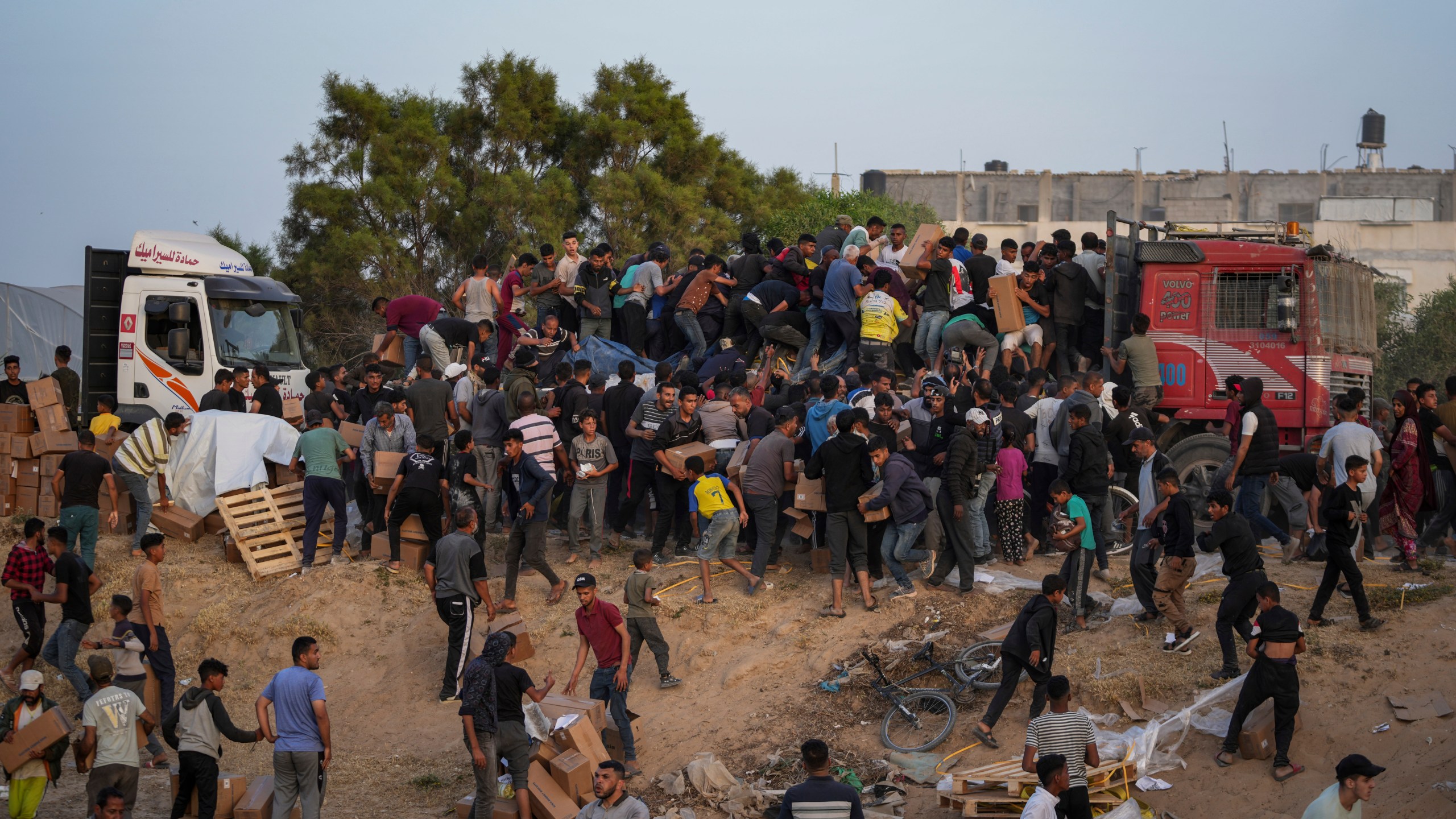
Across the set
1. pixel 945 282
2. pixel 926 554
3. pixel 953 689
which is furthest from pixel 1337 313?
pixel 953 689

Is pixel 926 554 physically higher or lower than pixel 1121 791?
higher

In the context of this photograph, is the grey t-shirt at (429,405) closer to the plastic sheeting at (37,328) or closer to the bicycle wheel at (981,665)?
the bicycle wheel at (981,665)

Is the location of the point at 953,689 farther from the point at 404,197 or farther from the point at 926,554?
the point at 404,197

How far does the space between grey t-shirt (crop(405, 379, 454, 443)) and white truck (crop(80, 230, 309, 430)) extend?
3518 mm

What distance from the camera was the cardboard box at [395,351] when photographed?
16453 mm

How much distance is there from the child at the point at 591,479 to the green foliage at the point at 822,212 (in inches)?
770

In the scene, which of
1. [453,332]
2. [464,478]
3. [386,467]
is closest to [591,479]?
[464,478]

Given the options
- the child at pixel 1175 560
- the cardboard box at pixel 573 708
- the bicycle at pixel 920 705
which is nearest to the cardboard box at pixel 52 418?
the cardboard box at pixel 573 708

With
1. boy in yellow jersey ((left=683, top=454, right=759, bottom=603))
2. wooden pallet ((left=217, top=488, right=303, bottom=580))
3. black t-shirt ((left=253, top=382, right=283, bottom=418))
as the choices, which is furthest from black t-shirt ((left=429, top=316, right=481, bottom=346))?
boy in yellow jersey ((left=683, top=454, right=759, bottom=603))

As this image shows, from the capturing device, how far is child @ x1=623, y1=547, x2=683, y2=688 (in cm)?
1014

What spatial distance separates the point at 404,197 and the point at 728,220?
8542mm

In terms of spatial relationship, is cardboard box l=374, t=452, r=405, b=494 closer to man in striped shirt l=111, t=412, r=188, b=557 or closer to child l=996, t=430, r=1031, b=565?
man in striped shirt l=111, t=412, r=188, b=557

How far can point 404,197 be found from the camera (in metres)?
29.7

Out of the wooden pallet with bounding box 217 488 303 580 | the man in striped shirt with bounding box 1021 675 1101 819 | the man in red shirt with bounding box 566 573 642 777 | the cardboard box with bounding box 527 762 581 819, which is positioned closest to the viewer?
the man in striped shirt with bounding box 1021 675 1101 819
